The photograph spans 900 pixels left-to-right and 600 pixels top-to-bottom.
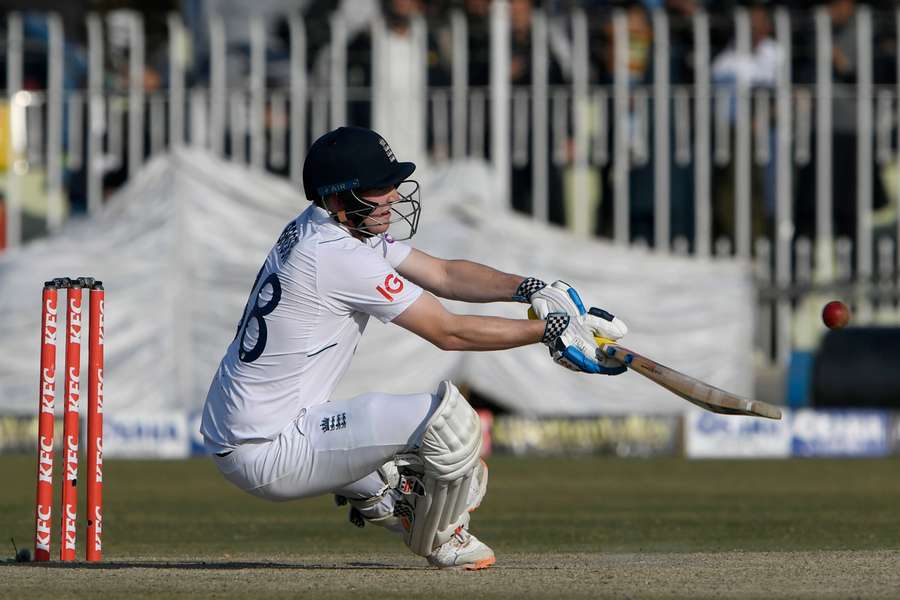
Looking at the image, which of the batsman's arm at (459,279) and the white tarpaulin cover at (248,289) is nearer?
the batsman's arm at (459,279)

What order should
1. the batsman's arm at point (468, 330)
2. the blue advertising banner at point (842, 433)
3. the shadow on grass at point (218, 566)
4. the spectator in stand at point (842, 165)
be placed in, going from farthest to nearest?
the spectator in stand at point (842, 165)
the blue advertising banner at point (842, 433)
the shadow on grass at point (218, 566)
the batsman's arm at point (468, 330)

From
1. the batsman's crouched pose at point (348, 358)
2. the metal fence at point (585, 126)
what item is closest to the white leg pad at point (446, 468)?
the batsman's crouched pose at point (348, 358)

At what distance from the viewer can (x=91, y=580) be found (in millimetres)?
5398

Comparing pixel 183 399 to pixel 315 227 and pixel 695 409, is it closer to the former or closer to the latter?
pixel 695 409

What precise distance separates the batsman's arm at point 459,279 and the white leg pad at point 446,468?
0.47m

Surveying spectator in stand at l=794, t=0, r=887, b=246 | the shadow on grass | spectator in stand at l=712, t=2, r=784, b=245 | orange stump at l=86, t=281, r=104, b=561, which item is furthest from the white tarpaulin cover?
orange stump at l=86, t=281, r=104, b=561

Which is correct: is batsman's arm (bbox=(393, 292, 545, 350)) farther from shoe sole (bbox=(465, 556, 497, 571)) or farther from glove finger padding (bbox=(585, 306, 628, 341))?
shoe sole (bbox=(465, 556, 497, 571))

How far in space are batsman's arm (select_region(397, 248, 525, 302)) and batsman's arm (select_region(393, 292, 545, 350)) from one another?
0.42m

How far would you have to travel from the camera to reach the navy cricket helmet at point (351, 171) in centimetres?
553

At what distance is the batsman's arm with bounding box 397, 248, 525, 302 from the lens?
581cm

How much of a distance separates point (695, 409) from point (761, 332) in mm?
1057

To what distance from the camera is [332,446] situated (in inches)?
213

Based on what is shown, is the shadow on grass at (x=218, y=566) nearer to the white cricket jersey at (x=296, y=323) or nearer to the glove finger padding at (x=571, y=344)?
the white cricket jersey at (x=296, y=323)

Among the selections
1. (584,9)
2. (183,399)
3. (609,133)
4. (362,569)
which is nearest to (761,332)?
(609,133)
